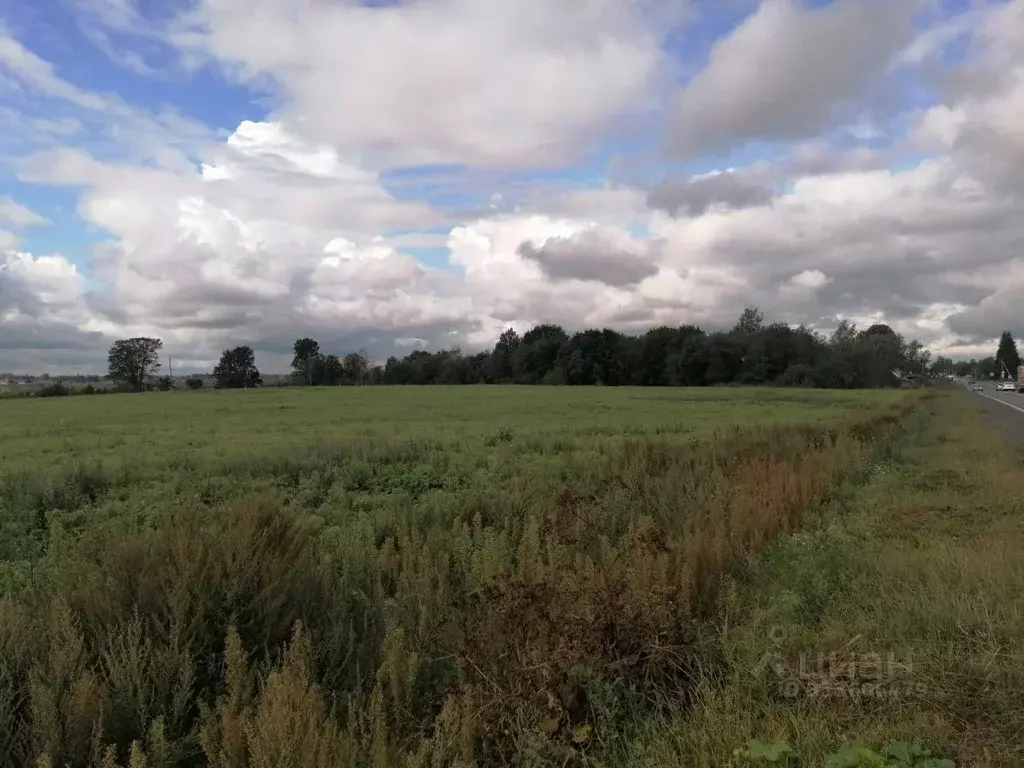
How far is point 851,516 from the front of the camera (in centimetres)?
1011

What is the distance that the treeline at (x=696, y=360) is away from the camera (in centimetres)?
12169

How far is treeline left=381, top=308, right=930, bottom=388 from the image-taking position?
4791 inches

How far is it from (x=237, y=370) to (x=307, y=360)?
15.4m

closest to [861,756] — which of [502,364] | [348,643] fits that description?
[348,643]

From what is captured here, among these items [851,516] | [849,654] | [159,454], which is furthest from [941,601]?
[159,454]

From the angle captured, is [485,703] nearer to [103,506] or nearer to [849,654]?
[849,654]

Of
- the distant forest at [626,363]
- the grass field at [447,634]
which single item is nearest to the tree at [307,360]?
the distant forest at [626,363]

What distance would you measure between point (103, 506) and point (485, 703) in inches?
447

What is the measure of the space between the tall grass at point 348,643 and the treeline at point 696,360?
119 metres

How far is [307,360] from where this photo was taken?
6422 inches

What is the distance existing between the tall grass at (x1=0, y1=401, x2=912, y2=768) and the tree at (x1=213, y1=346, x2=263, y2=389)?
15489 cm

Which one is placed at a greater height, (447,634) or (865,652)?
(865,652)

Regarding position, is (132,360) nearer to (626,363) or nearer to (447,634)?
(626,363)

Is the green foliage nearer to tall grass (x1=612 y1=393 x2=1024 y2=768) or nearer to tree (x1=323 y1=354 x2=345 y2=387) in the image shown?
tall grass (x1=612 y1=393 x2=1024 y2=768)
